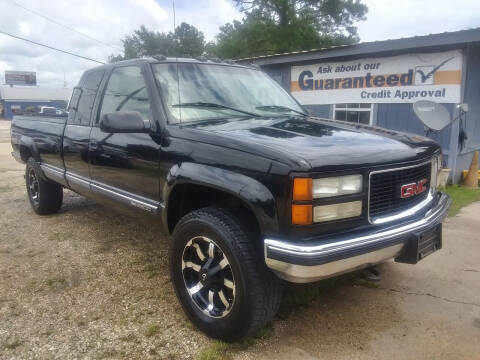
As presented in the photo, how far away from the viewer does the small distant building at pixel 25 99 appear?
192 feet

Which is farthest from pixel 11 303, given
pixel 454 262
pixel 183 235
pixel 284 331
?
pixel 454 262

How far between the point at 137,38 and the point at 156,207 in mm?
45708

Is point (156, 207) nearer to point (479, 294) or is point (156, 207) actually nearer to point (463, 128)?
point (479, 294)

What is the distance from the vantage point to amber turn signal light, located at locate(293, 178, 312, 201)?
2123 mm

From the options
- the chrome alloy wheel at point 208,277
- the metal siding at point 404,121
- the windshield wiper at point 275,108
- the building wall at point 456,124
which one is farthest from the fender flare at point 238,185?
the metal siding at point 404,121

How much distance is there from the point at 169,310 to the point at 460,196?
630 centimetres

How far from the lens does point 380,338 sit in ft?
8.81

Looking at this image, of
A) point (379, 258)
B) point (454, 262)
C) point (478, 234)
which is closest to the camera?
point (379, 258)

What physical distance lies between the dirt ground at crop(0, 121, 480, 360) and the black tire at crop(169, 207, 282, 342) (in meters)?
0.15

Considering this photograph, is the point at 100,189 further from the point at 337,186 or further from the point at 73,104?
the point at 337,186

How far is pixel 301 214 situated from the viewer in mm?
2150

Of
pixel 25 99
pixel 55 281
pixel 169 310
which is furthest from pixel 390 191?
pixel 25 99

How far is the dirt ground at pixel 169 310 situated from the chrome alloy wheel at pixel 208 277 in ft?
0.71

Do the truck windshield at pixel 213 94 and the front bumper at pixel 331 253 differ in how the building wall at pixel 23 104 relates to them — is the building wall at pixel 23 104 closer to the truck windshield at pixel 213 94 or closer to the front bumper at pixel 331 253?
the truck windshield at pixel 213 94
